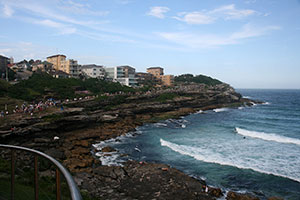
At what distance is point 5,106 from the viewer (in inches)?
1239

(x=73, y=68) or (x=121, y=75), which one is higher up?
(x=73, y=68)

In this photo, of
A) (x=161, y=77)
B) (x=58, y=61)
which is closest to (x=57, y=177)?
(x=58, y=61)

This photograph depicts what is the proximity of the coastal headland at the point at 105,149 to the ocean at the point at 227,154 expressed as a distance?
6.31 ft

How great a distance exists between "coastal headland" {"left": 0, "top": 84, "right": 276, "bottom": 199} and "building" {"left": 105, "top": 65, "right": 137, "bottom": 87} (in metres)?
27.7

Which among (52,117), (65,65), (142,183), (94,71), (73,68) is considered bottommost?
(142,183)

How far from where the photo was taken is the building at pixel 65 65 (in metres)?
71.3

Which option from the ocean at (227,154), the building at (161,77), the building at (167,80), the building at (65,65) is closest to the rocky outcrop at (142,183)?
the ocean at (227,154)

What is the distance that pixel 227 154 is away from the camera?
22.4m

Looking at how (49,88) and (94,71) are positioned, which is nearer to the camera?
(49,88)

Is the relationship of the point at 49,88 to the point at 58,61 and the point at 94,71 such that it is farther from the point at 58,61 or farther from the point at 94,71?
the point at 58,61

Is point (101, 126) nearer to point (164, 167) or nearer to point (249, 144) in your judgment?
point (164, 167)

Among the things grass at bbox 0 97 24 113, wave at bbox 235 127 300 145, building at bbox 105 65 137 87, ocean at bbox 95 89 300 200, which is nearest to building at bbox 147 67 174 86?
building at bbox 105 65 137 87

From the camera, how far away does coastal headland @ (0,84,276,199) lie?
554 inches

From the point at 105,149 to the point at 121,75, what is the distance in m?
60.4
